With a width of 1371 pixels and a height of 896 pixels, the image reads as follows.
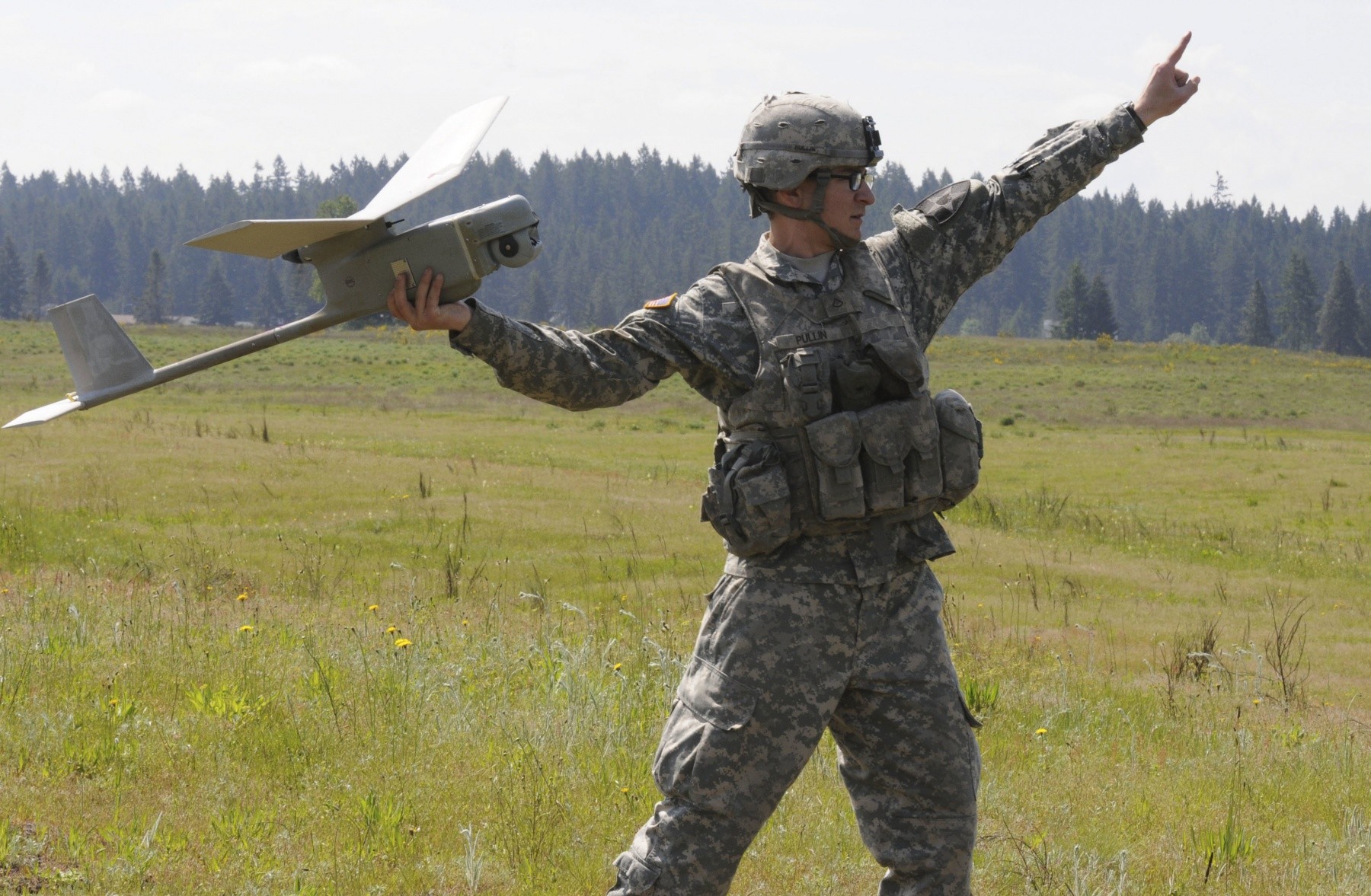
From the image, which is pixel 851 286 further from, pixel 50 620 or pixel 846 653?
pixel 50 620

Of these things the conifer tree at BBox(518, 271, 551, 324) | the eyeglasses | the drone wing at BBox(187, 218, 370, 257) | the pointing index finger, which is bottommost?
the drone wing at BBox(187, 218, 370, 257)

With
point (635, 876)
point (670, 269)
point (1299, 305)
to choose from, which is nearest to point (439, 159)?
point (635, 876)

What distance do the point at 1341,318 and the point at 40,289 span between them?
120611mm

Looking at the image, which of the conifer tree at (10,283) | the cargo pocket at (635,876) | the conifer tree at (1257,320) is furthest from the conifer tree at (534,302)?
the cargo pocket at (635,876)

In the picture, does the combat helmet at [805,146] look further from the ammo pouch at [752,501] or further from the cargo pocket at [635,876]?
the cargo pocket at [635,876]

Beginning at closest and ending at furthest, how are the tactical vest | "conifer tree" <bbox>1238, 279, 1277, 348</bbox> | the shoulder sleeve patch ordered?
the tactical vest → the shoulder sleeve patch → "conifer tree" <bbox>1238, 279, 1277, 348</bbox>

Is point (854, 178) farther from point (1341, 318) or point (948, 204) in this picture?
point (1341, 318)

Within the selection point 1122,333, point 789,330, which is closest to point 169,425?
point 789,330

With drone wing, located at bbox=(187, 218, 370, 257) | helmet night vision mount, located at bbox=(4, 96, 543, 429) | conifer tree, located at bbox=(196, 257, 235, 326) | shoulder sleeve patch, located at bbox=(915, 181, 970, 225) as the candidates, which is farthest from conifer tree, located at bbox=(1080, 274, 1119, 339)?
drone wing, located at bbox=(187, 218, 370, 257)

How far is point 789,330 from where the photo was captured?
381 cm

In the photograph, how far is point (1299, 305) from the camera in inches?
4966

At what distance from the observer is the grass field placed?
15.6 feet

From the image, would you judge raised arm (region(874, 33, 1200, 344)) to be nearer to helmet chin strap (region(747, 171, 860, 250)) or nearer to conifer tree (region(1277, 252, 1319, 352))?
helmet chin strap (region(747, 171, 860, 250))

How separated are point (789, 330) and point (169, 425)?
23.0 metres
